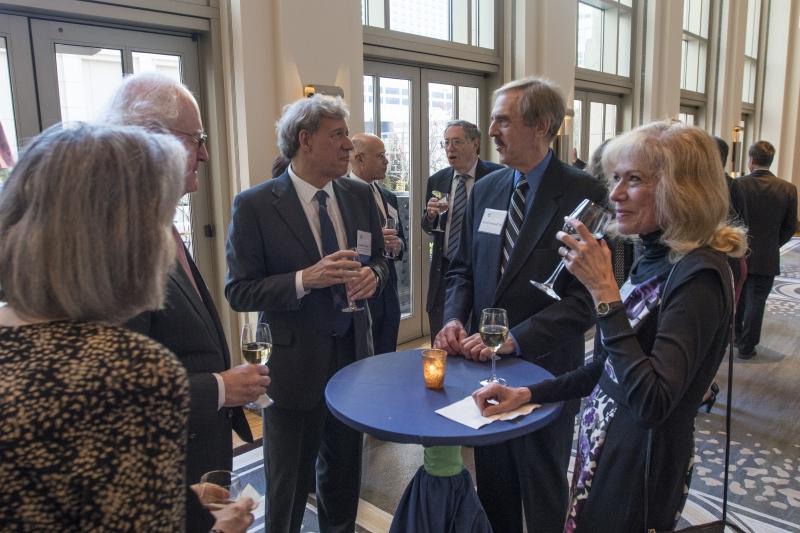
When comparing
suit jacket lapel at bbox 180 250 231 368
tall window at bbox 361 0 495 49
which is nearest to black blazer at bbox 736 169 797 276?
tall window at bbox 361 0 495 49

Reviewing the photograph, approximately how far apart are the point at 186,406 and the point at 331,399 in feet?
2.74

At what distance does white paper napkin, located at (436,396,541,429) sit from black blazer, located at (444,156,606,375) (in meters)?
0.40

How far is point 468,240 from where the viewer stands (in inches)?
88.4

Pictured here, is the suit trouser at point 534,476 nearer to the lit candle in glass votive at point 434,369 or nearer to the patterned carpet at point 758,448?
the lit candle in glass votive at point 434,369

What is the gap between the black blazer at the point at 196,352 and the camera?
4.25ft

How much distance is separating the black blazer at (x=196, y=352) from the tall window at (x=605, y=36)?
22.7ft

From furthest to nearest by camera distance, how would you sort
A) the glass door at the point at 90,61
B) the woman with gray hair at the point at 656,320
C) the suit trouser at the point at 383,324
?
the suit trouser at the point at 383,324
the glass door at the point at 90,61
the woman with gray hair at the point at 656,320

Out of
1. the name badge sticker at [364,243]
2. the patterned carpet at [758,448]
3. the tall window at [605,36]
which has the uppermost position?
the tall window at [605,36]

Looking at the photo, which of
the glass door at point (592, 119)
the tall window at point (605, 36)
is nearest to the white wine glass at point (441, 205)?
the glass door at point (592, 119)

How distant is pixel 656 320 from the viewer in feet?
4.42

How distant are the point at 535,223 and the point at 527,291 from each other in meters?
0.23

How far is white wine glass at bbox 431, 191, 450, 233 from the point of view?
156 inches

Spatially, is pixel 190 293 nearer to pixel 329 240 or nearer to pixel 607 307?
pixel 329 240

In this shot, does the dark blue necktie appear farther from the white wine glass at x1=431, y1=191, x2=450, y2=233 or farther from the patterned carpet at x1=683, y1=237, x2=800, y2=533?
the white wine glass at x1=431, y1=191, x2=450, y2=233
